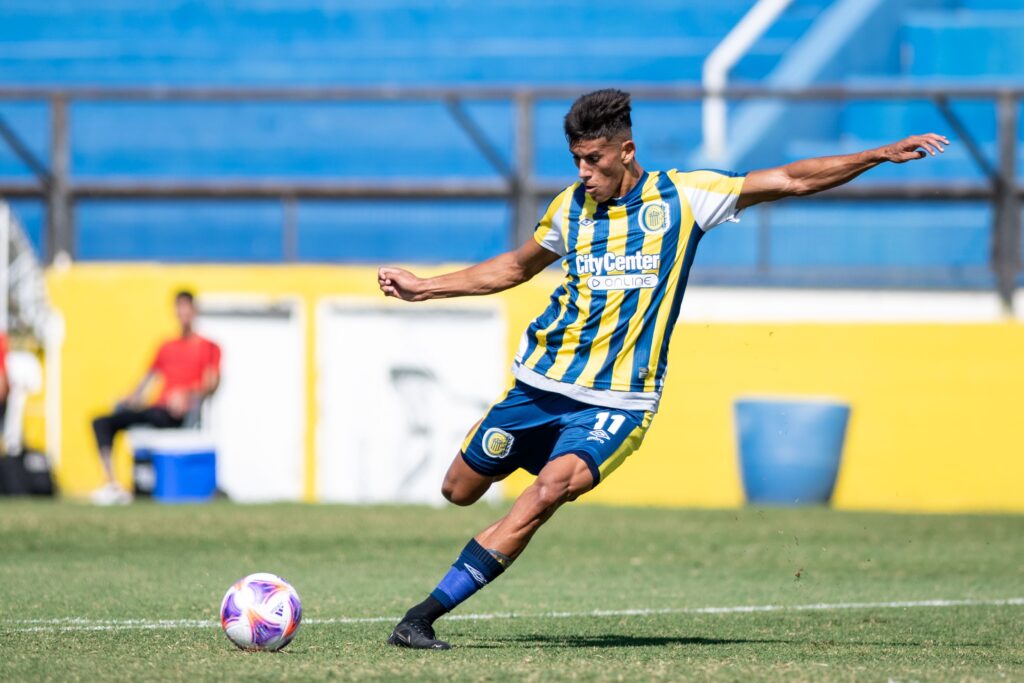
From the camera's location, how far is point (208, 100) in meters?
17.5

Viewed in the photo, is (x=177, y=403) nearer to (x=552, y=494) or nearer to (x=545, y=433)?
(x=545, y=433)

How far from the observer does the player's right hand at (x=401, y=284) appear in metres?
7.18

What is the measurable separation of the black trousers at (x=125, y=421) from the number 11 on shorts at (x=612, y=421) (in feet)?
31.3

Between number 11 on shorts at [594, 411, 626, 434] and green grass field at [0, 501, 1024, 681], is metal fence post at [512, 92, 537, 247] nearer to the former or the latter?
green grass field at [0, 501, 1024, 681]

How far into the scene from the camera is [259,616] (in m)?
6.46

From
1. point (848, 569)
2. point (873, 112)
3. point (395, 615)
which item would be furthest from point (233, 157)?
point (395, 615)

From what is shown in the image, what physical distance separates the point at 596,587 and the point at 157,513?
530 centimetres

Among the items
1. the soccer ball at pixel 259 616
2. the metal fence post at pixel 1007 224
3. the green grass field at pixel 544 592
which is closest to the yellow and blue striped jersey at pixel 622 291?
the green grass field at pixel 544 592

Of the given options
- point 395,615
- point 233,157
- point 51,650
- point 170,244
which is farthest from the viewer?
point 233,157

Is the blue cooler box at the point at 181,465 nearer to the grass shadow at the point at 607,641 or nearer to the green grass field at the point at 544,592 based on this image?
the green grass field at the point at 544,592

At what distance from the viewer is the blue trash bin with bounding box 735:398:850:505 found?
15289 millimetres

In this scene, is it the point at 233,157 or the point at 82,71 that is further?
the point at 82,71

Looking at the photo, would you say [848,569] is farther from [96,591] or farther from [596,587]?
[96,591]

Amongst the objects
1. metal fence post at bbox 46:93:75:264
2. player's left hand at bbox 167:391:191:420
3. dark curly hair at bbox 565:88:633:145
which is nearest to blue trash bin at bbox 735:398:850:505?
player's left hand at bbox 167:391:191:420
